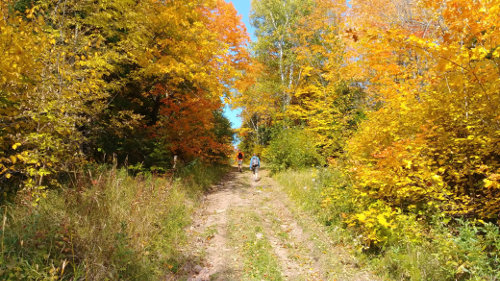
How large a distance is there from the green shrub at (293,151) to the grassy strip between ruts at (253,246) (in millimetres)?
6586

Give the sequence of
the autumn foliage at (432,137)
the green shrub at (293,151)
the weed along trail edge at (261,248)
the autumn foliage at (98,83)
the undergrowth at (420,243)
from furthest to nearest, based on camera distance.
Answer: the green shrub at (293,151) < the weed along trail edge at (261,248) < the autumn foliage at (98,83) < the autumn foliage at (432,137) < the undergrowth at (420,243)

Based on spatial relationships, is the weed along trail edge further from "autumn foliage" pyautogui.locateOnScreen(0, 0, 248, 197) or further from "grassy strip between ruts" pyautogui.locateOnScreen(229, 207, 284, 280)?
"autumn foliage" pyautogui.locateOnScreen(0, 0, 248, 197)

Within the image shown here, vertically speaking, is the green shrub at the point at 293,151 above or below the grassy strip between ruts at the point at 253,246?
above

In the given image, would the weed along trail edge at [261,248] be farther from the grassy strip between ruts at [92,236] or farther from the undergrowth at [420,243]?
the grassy strip between ruts at [92,236]

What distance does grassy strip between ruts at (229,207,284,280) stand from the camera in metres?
4.88

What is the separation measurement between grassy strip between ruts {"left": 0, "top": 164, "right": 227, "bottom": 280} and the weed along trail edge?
0.62 meters

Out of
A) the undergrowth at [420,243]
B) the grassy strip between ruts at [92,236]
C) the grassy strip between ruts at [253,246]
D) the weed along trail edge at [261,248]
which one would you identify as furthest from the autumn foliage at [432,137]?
the grassy strip between ruts at [92,236]

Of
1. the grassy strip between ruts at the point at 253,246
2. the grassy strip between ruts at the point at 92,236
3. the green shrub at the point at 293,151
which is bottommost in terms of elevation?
the grassy strip between ruts at the point at 253,246

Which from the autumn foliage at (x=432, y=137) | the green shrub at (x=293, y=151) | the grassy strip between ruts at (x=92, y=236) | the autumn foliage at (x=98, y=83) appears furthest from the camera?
the green shrub at (x=293, y=151)

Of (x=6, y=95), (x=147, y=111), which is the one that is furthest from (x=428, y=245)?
(x=147, y=111)

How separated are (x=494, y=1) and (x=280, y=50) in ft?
65.0

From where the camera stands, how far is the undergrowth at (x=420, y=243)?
11.5 feet

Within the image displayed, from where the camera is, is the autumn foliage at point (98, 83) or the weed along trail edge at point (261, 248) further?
the weed along trail edge at point (261, 248)

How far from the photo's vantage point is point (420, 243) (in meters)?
4.46
